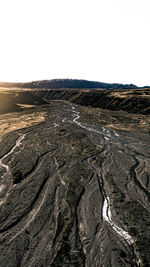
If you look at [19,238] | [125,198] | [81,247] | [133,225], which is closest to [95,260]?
[81,247]

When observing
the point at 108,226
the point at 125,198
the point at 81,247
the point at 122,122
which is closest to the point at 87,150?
the point at 125,198

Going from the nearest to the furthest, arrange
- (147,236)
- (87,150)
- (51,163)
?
(147,236), (51,163), (87,150)

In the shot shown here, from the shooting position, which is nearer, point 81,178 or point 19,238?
point 19,238

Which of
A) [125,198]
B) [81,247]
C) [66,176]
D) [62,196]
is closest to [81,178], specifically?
[66,176]

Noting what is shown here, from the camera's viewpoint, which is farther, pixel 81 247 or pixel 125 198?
pixel 125 198

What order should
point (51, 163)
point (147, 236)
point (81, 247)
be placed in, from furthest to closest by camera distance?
point (51, 163) → point (147, 236) → point (81, 247)

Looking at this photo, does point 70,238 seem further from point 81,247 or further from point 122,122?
point 122,122

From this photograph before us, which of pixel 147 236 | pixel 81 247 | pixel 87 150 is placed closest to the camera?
pixel 81 247

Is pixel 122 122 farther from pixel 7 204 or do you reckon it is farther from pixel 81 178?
pixel 7 204

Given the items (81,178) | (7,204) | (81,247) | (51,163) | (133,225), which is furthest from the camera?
(51,163)
